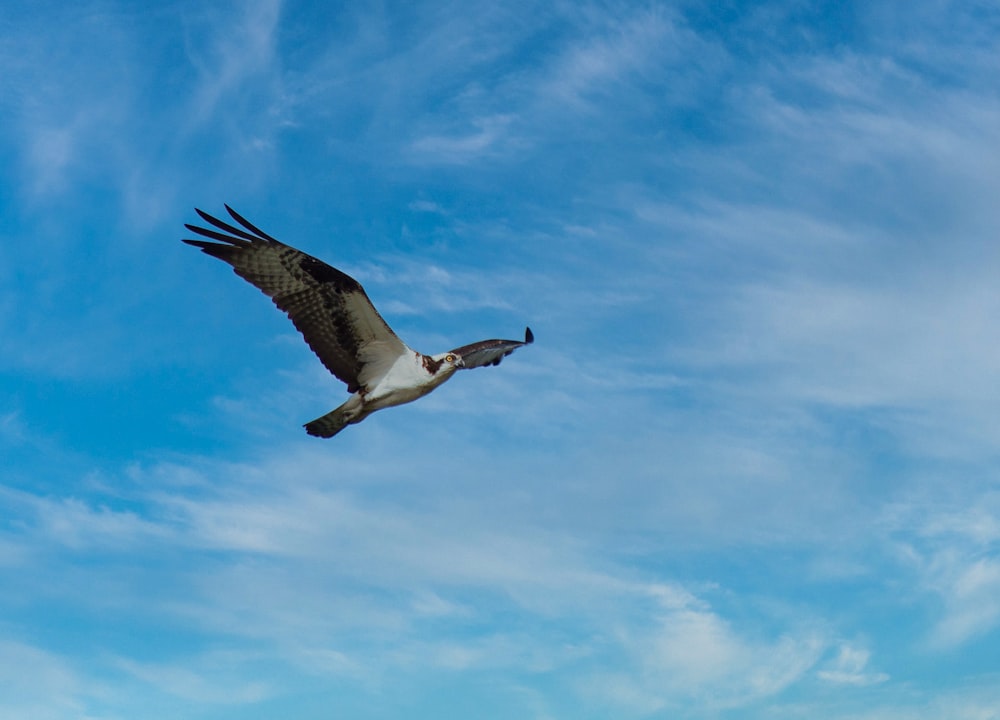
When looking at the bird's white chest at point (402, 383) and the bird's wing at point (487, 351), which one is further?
the bird's wing at point (487, 351)

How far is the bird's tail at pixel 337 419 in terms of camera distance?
1084cm

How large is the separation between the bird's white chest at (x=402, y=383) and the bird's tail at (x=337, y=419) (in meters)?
0.19

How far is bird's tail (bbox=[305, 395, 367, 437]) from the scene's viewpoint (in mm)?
10844

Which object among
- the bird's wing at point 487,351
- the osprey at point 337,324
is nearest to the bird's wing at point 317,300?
the osprey at point 337,324

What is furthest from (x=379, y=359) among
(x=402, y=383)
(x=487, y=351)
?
(x=487, y=351)

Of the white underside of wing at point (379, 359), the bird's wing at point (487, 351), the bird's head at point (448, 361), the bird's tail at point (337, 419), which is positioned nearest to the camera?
the bird's tail at point (337, 419)

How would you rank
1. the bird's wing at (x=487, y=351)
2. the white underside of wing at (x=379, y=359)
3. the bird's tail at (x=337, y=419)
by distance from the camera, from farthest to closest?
the bird's wing at (x=487, y=351), the white underside of wing at (x=379, y=359), the bird's tail at (x=337, y=419)

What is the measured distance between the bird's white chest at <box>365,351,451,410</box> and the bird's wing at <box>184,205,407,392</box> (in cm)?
19

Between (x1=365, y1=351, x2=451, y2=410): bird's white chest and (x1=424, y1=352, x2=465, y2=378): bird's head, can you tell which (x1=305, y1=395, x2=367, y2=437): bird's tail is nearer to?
(x1=365, y1=351, x2=451, y2=410): bird's white chest

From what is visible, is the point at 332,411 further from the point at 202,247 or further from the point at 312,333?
the point at 202,247

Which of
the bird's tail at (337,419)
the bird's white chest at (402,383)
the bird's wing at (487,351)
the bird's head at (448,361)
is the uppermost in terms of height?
the bird's wing at (487,351)

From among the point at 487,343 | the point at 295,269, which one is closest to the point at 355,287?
the point at 295,269

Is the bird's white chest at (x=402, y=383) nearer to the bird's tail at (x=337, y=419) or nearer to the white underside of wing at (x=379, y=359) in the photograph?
the white underside of wing at (x=379, y=359)

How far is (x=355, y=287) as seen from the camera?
10922mm
